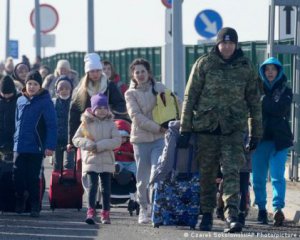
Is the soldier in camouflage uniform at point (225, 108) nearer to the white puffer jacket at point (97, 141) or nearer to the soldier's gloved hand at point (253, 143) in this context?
the soldier's gloved hand at point (253, 143)

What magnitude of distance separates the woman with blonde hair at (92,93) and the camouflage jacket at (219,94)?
8.41 ft

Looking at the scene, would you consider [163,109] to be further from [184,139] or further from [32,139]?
[32,139]

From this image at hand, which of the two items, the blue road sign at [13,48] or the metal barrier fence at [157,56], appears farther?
the blue road sign at [13,48]

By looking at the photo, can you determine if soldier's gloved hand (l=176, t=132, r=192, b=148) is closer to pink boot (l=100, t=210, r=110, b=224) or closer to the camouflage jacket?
the camouflage jacket

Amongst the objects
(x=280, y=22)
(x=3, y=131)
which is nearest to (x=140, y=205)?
(x=3, y=131)

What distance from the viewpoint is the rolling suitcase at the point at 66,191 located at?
19.3 metres

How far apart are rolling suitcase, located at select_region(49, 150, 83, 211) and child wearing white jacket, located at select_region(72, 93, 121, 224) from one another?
103 cm

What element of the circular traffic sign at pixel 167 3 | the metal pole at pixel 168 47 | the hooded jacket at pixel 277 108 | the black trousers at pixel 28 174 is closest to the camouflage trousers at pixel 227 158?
the hooded jacket at pixel 277 108

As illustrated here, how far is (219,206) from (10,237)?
125 inches

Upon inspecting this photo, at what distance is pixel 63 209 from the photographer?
20.1 meters

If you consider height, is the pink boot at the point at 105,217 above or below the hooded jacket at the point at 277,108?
below

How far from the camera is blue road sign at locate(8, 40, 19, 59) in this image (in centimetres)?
5662

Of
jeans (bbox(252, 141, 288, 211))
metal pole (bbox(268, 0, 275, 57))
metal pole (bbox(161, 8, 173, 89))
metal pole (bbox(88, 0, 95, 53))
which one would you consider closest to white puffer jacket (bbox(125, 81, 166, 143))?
jeans (bbox(252, 141, 288, 211))

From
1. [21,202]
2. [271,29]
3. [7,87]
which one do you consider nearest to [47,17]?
[271,29]
